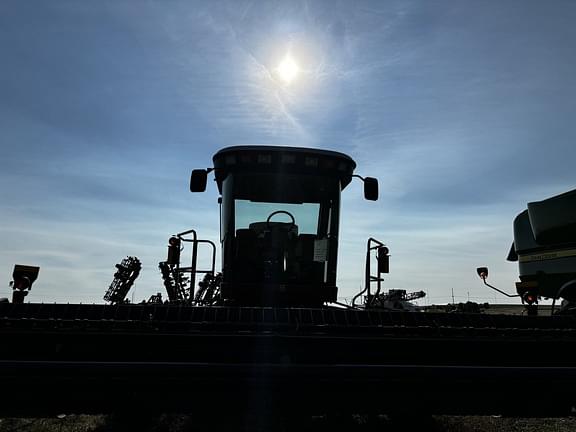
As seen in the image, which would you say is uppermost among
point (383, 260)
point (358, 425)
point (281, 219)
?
point (281, 219)

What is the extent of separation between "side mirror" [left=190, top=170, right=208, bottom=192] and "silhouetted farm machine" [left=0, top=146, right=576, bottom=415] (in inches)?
0.6

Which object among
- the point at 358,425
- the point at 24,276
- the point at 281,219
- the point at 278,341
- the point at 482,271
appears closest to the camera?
the point at 278,341

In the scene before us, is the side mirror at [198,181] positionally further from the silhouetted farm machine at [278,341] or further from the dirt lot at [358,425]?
the dirt lot at [358,425]

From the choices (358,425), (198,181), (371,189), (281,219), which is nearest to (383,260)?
(371,189)

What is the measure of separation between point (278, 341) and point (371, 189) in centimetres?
334

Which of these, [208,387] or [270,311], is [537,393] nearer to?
[208,387]

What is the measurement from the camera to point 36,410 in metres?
2.23

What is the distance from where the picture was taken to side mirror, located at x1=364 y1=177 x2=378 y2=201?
576 cm

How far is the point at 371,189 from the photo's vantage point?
19.0 ft

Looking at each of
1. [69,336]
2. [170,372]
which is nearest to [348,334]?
[170,372]

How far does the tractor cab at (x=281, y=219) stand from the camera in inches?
213

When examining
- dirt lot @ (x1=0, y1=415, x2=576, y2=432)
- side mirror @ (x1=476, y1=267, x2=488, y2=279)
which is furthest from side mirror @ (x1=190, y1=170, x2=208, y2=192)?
side mirror @ (x1=476, y1=267, x2=488, y2=279)

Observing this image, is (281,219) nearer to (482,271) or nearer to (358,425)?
(358,425)

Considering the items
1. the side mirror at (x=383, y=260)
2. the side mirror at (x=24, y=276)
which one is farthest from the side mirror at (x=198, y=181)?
the side mirror at (x=383, y=260)
